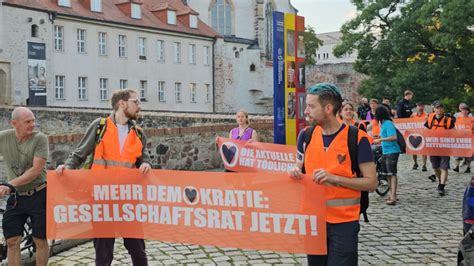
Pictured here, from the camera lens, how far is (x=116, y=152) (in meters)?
5.91

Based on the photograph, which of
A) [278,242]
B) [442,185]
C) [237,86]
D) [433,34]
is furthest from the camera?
[237,86]

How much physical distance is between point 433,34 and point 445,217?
85.3 ft

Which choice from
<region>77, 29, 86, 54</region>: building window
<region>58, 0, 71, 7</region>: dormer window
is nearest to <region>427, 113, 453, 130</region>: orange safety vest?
<region>77, 29, 86, 54</region>: building window

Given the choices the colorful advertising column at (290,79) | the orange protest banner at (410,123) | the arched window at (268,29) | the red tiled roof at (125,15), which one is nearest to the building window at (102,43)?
the red tiled roof at (125,15)

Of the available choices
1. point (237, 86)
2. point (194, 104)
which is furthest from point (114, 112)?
point (237, 86)

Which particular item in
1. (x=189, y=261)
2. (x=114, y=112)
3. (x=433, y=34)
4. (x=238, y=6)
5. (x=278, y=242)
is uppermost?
(x=238, y=6)

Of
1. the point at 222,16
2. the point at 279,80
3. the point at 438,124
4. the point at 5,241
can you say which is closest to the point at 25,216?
the point at 5,241

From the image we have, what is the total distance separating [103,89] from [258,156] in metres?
40.5

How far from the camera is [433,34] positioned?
34406 millimetres

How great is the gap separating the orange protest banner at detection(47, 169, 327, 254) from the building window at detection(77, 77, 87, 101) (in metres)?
42.6

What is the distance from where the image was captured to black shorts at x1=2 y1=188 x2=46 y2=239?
616 cm

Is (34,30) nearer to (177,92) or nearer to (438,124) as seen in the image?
(177,92)

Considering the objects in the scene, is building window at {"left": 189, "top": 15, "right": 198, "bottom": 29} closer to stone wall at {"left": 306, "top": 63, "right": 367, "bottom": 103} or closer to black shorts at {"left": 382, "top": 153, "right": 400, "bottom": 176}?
stone wall at {"left": 306, "top": 63, "right": 367, "bottom": 103}

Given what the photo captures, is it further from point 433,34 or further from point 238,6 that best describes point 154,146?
point 238,6
